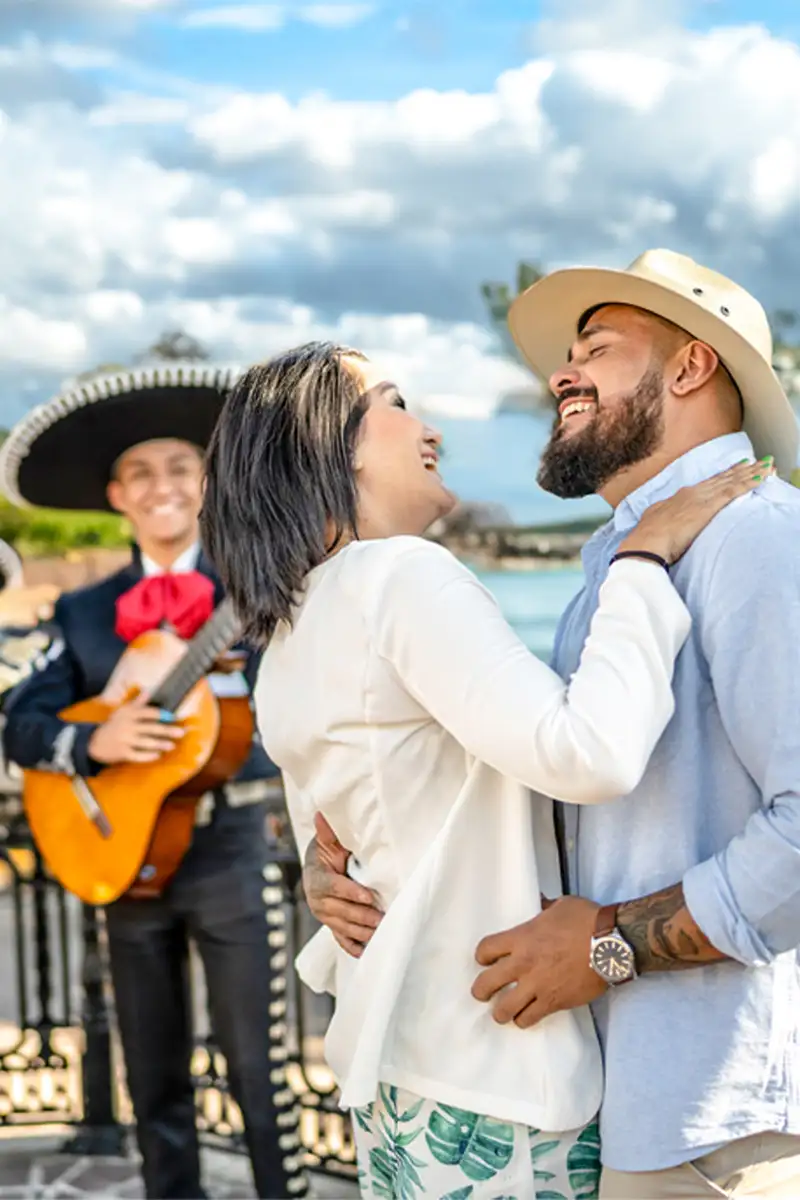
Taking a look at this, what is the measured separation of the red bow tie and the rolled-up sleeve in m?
2.28

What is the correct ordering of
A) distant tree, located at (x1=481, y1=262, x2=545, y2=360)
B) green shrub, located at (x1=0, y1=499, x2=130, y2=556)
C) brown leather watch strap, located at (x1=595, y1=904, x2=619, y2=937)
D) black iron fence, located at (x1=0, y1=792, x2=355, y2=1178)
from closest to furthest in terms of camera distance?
brown leather watch strap, located at (x1=595, y1=904, x2=619, y2=937) → black iron fence, located at (x1=0, y1=792, x2=355, y2=1178) → green shrub, located at (x1=0, y1=499, x2=130, y2=556) → distant tree, located at (x1=481, y1=262, x2=545, y2=360)

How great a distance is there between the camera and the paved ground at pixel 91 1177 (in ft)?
13.3

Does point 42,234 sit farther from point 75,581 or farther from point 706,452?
point 706,452

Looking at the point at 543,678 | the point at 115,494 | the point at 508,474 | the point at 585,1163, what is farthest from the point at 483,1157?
the point at 508,474

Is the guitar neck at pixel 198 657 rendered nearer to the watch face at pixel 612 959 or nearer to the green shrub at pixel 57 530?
the green shrub at pixel 57 530

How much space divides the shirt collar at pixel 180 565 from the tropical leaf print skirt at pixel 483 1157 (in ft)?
7.39

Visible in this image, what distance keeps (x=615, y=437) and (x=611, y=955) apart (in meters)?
0.67

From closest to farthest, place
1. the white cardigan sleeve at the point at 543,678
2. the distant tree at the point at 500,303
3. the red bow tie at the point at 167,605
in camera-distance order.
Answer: the white cardigan sleeve at the point at 543,678 → the red bow tie at the point at 167,605 → the distant tree at the point at 500,303

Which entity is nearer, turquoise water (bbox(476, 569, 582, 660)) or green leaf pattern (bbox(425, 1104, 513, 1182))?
green leaf pattern (bbox(425, 1104, 513, 1182))

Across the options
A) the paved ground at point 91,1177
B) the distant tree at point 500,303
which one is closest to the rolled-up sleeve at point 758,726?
the paved ground at point 91,1177

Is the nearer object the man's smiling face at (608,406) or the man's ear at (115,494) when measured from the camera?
the man's smiling face at (608,406)

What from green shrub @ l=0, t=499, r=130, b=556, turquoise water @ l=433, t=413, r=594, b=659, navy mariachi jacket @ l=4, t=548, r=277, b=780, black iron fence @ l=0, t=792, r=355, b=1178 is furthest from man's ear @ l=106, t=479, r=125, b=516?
turquoise water @ l=433, t=413, r=594, b=659

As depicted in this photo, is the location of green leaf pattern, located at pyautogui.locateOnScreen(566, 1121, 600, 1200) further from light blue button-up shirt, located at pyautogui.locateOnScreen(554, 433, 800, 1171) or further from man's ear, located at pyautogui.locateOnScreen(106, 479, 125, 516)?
man's ear, located at pyautogui.locateOnScreen(106, 479, 125, 516)

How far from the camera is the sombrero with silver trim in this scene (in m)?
3.82
